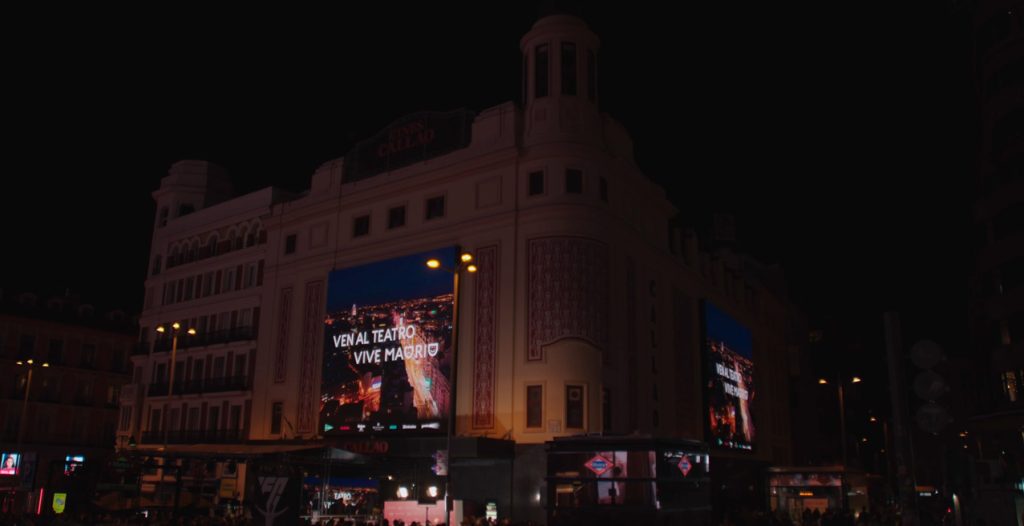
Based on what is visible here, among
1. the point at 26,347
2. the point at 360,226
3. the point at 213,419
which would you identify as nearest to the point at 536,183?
the point at 360,226

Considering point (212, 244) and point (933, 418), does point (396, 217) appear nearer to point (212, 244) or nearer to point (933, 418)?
point (212, 244)

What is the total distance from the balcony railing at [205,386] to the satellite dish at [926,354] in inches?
1676

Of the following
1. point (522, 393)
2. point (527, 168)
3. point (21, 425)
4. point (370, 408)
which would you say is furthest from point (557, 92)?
point (21, 425)

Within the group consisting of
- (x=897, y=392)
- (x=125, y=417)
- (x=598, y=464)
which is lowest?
(x=598, y=464)

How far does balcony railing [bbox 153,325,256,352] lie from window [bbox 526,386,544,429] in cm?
2068

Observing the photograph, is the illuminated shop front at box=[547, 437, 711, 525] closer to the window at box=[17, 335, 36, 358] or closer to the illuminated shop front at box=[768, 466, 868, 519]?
the illuminated shop front at box=[768, 466, 868, 519]

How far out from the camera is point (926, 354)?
Answer: 1038 centimetres

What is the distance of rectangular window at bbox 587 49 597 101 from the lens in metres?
40.4

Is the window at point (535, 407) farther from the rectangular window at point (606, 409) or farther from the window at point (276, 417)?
the window at point (276, 417)

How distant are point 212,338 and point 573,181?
26.9m

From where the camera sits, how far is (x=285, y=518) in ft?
52.5

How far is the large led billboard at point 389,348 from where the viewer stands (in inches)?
1503

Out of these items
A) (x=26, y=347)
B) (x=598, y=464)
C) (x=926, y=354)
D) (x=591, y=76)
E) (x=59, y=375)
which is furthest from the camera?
(x=59, y=375)

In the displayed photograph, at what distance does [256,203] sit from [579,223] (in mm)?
24345
